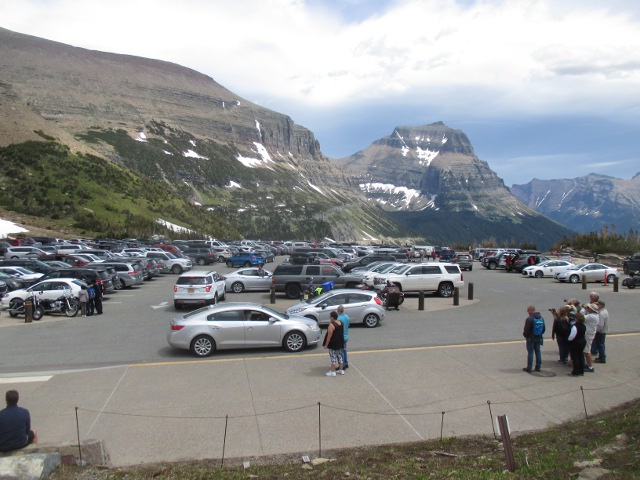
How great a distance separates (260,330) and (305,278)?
11.9m

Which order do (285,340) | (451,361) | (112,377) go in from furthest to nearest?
(285,340) → (451,361) → (112,377)

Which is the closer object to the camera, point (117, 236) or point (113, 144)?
point (117, 236)

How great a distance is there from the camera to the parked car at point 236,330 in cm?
1473

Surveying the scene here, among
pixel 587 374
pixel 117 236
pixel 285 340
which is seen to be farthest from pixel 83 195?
pixel 587 374

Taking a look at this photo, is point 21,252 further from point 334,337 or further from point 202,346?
point 334,337

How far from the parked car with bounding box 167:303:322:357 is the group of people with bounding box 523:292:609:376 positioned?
5.90 m

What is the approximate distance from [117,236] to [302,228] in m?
115

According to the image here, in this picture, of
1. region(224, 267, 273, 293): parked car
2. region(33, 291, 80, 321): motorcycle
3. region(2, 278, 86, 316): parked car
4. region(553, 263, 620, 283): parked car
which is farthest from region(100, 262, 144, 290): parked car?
region(553, 263, 620, 283): parked car

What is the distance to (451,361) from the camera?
14141 millimetres

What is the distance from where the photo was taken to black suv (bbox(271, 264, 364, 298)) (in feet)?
87.0

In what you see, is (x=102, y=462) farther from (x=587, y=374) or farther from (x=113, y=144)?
(x=113, y=144)

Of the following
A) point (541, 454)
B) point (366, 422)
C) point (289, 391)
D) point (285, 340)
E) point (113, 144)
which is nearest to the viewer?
point (541, 454)

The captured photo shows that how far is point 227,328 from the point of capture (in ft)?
48.8

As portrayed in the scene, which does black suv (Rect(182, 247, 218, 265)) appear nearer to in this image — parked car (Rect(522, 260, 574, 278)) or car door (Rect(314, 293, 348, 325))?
parked car (Rect(522, 260, 574, 278))
